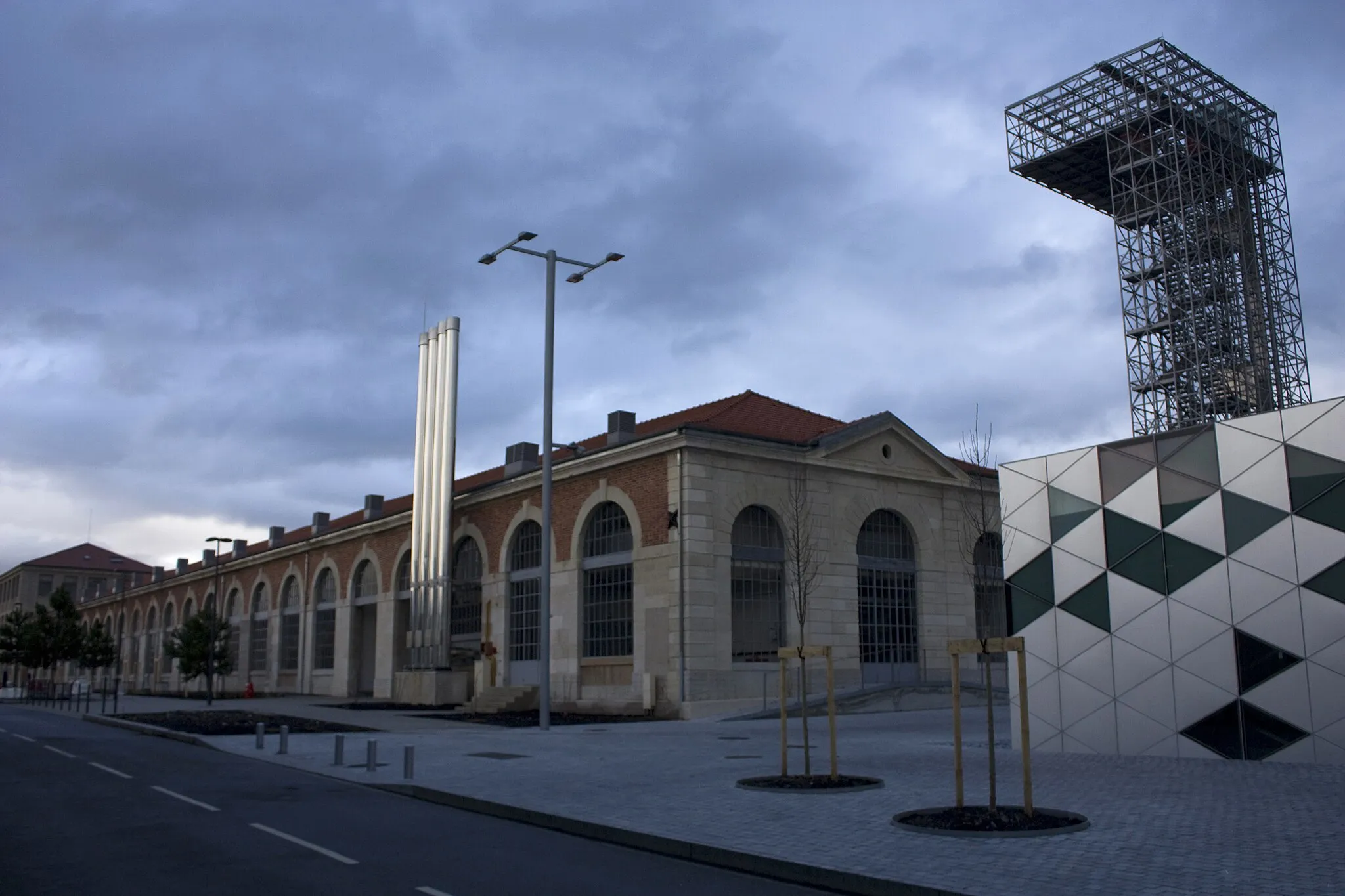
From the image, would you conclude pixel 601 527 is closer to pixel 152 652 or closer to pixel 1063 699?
pixel 1063 699

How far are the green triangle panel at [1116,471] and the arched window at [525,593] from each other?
871 inches

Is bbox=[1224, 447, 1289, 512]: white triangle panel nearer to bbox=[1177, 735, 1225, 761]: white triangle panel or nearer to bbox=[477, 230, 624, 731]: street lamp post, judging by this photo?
bbox=[1177, 735, 1225, 761]: white triangle panel

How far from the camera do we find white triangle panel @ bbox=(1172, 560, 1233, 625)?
17312 mm

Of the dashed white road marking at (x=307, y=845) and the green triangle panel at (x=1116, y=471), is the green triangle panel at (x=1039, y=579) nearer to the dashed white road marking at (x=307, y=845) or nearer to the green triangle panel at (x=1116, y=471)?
the green triangle panel at (x=1116, y=471)

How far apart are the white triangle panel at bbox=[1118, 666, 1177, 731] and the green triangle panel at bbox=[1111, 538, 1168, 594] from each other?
1.35m

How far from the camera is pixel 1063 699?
63.6ft

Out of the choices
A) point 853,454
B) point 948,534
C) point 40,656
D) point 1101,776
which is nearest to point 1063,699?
point 1101,776

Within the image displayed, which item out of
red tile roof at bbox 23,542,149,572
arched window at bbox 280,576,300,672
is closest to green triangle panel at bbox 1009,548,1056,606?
arched window at bbox 280,576,300,672

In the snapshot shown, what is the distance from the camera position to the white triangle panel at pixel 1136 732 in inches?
710

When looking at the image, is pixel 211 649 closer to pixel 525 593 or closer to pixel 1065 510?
pixel 525 593

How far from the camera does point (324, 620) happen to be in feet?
179

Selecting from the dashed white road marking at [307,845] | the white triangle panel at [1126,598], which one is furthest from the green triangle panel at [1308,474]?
the dashed white road marking at [307,845]

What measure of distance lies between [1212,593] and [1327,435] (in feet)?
9.68

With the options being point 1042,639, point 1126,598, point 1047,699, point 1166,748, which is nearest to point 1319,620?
point 1126,598
